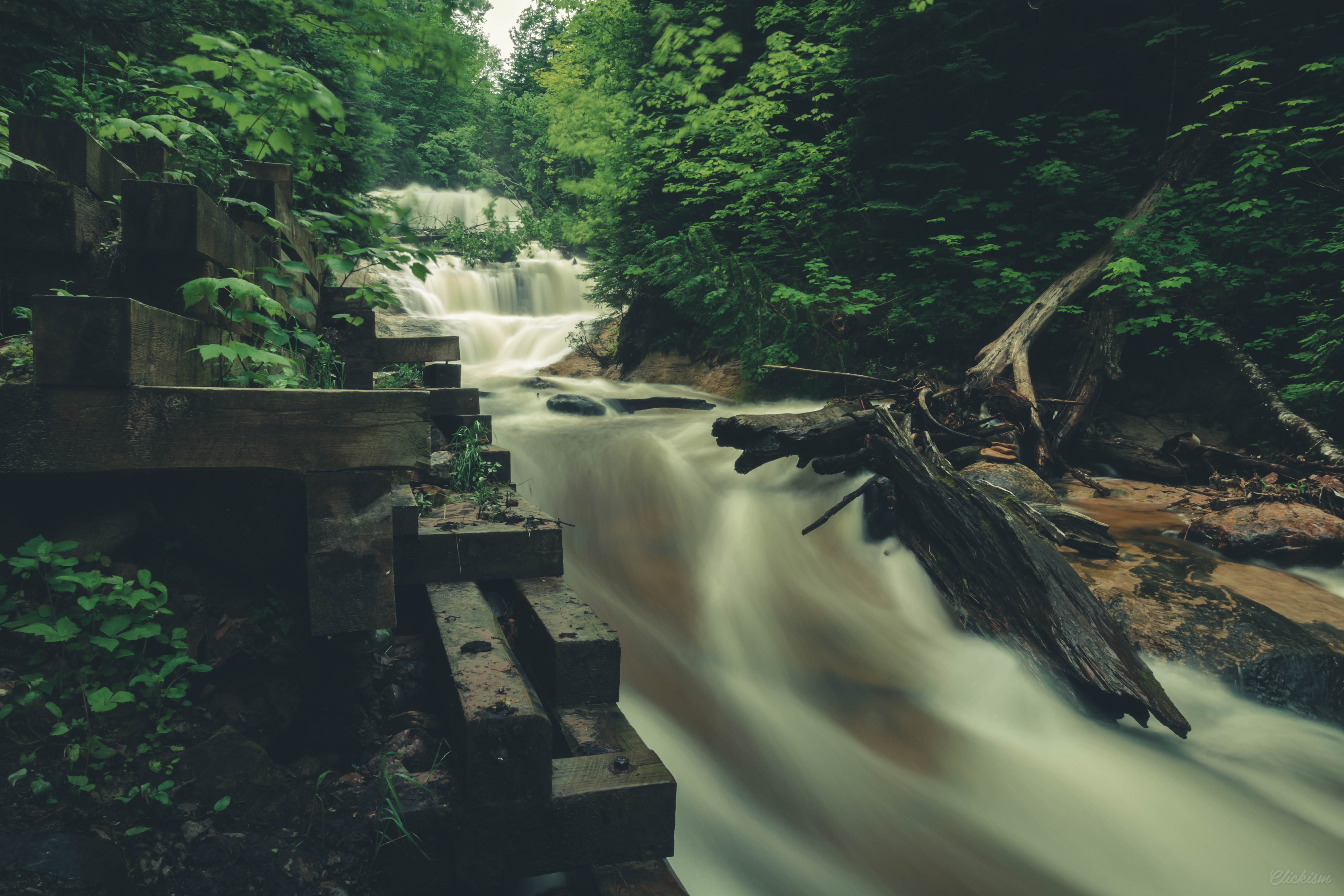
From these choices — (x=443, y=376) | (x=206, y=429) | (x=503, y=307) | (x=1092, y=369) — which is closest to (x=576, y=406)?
(x=443, y=376)

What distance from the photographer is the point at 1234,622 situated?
11.5 feet

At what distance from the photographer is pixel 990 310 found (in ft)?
26.5

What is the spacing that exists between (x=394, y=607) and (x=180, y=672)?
558 mm

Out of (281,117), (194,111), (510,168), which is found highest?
(510,168)

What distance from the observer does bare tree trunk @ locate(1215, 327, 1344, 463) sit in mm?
5863

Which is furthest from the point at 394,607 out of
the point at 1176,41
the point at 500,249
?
the point at 500,249

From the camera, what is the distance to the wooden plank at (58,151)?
2.14 metres

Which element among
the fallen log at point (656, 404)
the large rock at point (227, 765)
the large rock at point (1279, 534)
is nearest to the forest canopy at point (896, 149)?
the fallen log at point (656, 404)

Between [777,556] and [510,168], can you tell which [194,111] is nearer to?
[777,556]

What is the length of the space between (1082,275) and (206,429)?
8.45m

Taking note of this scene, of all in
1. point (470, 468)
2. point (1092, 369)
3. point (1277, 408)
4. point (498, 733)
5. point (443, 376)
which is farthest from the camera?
point (1092, 369)

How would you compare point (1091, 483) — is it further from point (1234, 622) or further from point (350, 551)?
point (350, 551)

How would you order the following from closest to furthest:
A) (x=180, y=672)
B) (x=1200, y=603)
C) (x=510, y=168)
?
(x=180, y=672), (x=1200, y=603), (x=510, y=168)

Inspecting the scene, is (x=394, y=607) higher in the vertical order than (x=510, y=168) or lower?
lower
